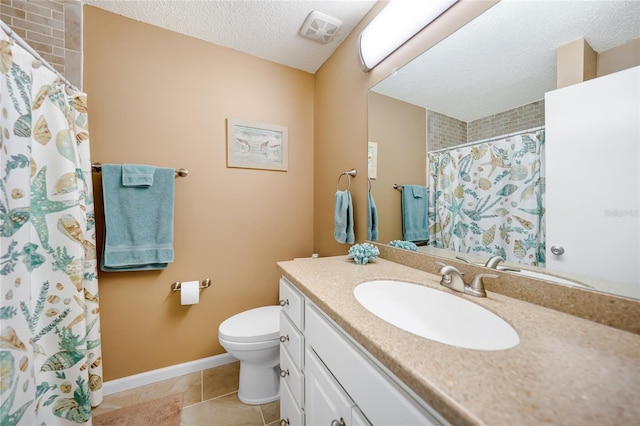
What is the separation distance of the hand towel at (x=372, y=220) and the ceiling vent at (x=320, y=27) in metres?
1.09

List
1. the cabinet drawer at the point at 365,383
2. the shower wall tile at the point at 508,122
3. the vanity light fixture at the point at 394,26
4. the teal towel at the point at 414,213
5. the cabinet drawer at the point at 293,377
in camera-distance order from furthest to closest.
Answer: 1. the teal towel at the point at 414,213
2. the vanity light fixture at the point at 394,26
3. the cabinet drawer at the point at 293,377
4. the shower wall tile at the point at 508,122
5. the cabinet drawer at the point at 365,383

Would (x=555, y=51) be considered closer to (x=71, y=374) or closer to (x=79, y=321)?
(x=79, y=321)

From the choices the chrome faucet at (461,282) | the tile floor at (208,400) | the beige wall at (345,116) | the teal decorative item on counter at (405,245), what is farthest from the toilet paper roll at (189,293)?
the chrome faucet at (461,282)

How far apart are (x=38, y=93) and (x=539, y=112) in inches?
73.1

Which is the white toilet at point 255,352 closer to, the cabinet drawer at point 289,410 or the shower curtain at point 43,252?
the cabinet drawer at point 289,410

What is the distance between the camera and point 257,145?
1.81m

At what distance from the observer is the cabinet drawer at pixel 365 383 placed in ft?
1.46

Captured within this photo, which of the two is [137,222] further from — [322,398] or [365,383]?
[365,383]

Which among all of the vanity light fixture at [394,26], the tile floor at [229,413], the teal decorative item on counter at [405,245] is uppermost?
the vanity light fixture at [394,26]

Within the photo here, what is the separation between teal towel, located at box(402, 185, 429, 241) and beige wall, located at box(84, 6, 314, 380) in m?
0.97

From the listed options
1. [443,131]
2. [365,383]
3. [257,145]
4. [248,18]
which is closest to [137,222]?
[257,145]

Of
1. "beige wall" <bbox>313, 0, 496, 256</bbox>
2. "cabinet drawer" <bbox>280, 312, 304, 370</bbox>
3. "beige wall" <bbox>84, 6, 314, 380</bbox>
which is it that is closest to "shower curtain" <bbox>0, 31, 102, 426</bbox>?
"beige wall" <bbox>84, 6, 314, 380</bbox>

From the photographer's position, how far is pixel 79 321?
42.1 inches

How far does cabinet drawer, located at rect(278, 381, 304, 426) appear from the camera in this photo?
0.94 metres
